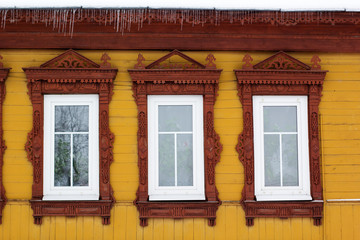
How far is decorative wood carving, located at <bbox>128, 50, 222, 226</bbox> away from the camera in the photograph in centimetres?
591

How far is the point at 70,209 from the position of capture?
5883mm

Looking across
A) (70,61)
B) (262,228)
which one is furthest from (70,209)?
(262,228)

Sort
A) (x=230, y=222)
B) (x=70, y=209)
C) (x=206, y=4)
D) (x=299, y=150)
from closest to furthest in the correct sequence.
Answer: (x=206, y=4)
(x=70, y=209)
(x=230, y=222)
(x=299, y=150)

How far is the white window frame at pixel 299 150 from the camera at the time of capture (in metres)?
6.02

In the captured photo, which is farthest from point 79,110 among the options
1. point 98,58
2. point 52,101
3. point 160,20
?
point 160,20

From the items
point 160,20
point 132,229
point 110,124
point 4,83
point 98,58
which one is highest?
point 160,20

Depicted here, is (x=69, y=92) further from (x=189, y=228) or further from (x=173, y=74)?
(x=189, y=228)

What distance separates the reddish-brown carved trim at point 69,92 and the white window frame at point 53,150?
8 centimetres

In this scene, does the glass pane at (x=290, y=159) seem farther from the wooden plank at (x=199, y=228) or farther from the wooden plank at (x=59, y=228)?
the wooden plank at (x=59, y=228)

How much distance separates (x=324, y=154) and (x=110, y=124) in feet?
10.8

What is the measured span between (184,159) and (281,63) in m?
2.09

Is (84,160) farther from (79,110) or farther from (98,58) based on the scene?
(98,58)

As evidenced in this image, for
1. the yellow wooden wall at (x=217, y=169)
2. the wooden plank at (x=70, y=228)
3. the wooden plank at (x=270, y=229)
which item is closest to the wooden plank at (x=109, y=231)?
the yellow wooden wall at (x=217, y=169)

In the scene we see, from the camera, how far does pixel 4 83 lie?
19.6ft
